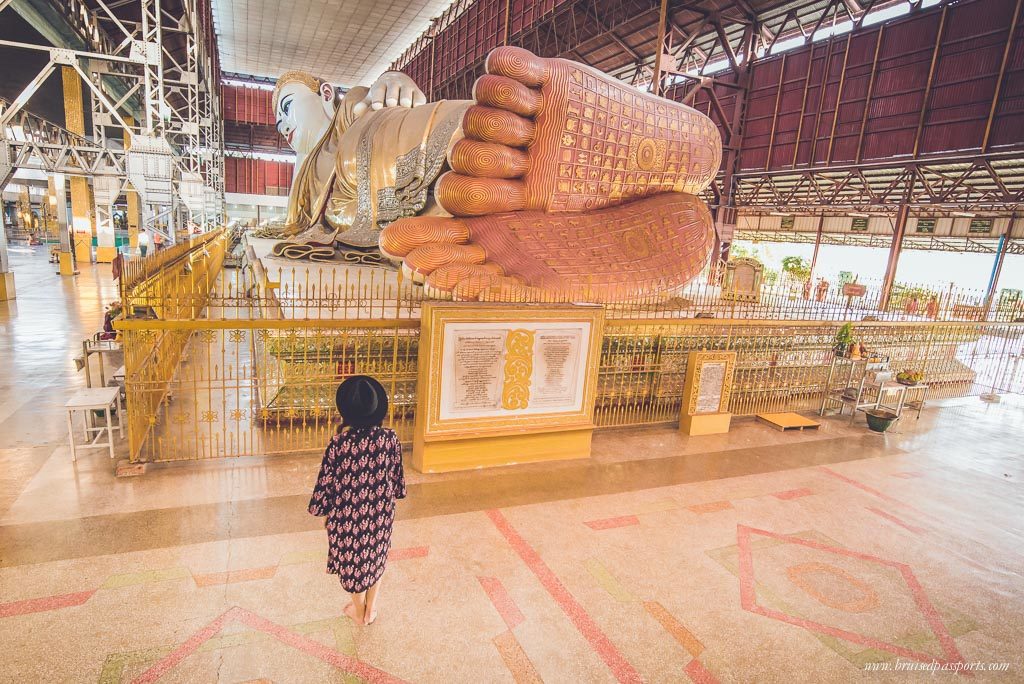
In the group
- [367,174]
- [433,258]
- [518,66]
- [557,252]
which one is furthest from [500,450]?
[367,174]

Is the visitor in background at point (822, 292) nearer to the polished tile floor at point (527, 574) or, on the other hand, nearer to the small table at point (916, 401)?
the small table at point (916, 401)

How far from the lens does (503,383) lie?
140 inches

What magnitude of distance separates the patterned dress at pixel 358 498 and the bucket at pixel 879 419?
4.91 m

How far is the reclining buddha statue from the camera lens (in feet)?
14.4

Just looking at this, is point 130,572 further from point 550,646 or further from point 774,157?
point 774,157

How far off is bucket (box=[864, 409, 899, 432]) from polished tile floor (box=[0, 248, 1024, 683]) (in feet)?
3.15

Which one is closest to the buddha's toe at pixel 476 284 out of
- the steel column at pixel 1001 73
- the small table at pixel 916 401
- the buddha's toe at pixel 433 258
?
the buddha's toe at pixel 433 258

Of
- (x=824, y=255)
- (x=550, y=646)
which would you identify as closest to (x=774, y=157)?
(x=824, y=255)

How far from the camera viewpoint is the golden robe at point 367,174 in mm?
5703

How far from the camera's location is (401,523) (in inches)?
114

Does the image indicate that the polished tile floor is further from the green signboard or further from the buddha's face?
the green signboard

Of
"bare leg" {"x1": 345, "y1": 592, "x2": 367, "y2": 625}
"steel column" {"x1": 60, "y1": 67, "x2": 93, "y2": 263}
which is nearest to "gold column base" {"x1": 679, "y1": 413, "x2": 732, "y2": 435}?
"bare leg" {"x1": 345, "y1": 592, "x2": 367, "y2": 625}

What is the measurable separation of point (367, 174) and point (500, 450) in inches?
168

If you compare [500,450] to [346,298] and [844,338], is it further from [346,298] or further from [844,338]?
[844,338]
